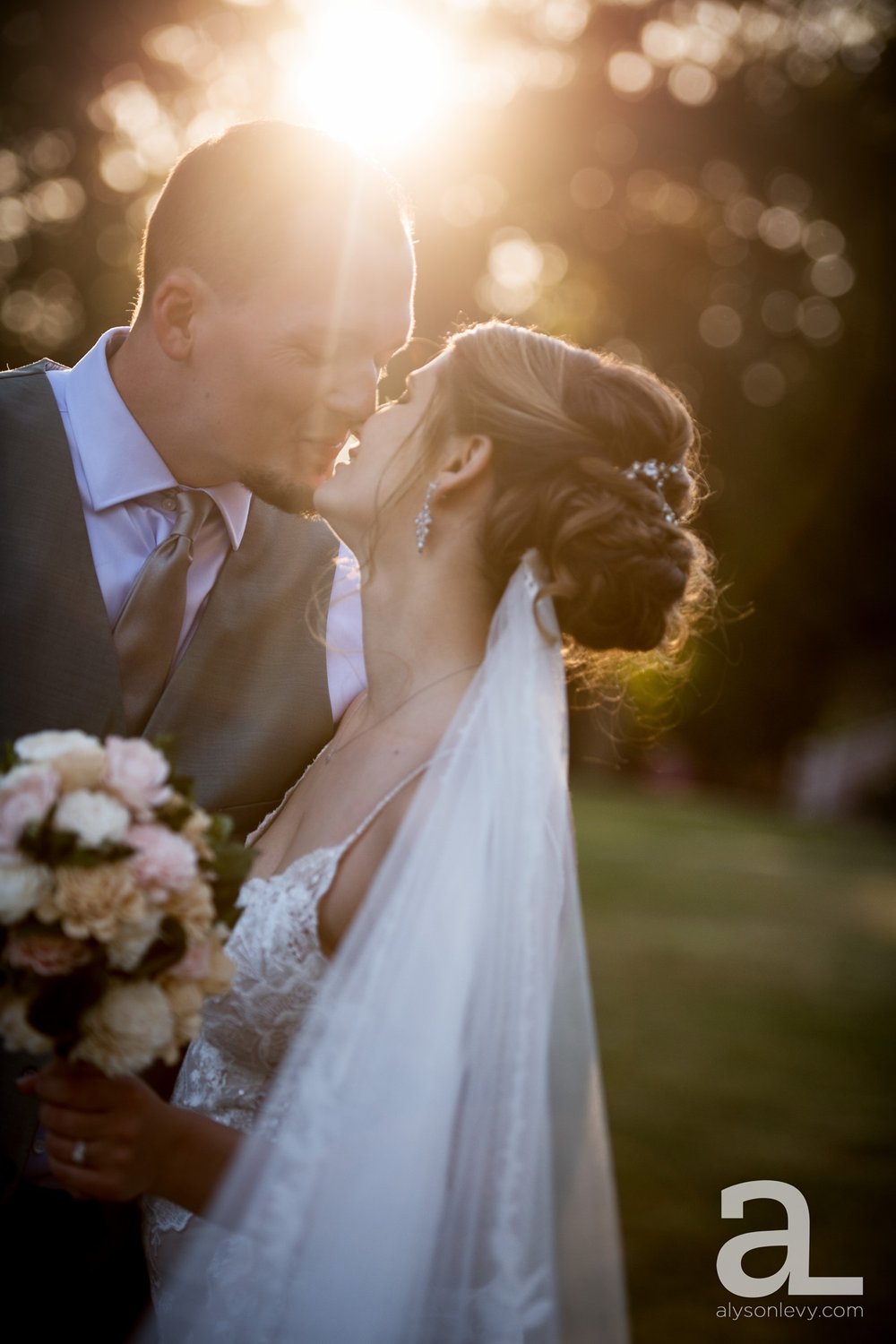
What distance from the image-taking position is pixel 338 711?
3.02 meters

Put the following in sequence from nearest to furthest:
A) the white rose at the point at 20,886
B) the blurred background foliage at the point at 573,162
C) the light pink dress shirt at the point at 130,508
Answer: the white rose at the point at 20,886 < the light pink dress shirt at the point at 130,508 < the blurred background foliage at the point at 573,162

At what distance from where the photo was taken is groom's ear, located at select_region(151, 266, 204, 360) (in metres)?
2.98

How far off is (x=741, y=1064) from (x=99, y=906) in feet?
23.1

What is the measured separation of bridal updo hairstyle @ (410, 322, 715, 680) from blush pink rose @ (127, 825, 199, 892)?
44.0 inches

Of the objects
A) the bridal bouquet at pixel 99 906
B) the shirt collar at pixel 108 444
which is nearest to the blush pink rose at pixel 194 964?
the bridal bouquet at pixel 99 906

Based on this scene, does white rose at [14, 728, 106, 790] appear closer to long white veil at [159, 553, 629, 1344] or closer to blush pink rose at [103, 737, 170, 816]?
blush pink rose at [103, 737, 170, 816]

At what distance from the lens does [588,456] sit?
263 centimetres

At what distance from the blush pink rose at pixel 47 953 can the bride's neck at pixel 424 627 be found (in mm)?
1090

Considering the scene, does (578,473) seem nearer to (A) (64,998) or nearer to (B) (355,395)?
(B) (355,395)

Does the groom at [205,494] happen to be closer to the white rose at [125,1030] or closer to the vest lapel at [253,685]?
the vest lapel at [253,685]

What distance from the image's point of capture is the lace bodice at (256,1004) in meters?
2.49

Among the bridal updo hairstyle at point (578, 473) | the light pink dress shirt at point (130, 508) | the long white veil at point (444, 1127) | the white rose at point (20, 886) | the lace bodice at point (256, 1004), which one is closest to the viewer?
the white rose at point (20, 886)

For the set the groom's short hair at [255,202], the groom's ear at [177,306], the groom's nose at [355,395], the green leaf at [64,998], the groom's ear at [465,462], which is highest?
the groom's short hair at [255,202]

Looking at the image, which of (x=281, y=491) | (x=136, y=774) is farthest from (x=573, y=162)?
(x=136, y=774)
